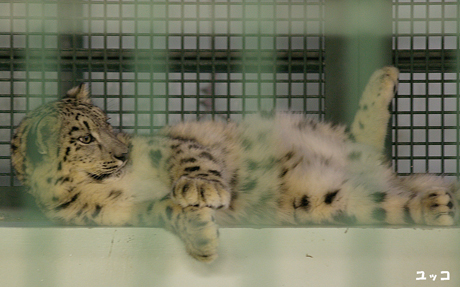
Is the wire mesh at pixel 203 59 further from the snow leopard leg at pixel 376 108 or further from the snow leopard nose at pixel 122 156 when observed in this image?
the snow leopard nose at pixel 122 156

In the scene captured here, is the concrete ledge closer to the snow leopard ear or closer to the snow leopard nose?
the snow leopard nose

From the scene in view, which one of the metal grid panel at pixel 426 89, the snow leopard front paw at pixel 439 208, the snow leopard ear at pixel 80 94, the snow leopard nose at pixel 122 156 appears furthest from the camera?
the metal grid panel at pixel 426 89

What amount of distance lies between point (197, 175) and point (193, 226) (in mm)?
201

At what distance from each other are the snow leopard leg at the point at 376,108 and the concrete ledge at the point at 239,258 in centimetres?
61

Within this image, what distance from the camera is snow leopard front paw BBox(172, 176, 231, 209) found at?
1130mm

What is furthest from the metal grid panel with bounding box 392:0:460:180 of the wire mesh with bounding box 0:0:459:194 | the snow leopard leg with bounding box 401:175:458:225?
the snow leopard leg with bounding box 401:175:458:225

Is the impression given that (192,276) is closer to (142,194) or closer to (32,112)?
(142,194)

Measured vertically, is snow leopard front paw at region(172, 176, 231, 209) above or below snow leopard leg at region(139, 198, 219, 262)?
above

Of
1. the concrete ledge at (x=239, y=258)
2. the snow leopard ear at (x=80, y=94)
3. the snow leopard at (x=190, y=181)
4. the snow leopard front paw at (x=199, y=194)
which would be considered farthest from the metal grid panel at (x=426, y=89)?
the snow leopard ear at (x=80, y=94)

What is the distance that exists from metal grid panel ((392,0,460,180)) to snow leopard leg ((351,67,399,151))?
77mm

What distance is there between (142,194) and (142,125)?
1.33 ft

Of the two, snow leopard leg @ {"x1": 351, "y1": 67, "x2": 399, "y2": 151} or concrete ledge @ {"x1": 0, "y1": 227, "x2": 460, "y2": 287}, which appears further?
snow leopard leg @ {"x1": 351, "y1": 67, "x2": 399, "y2": 151}

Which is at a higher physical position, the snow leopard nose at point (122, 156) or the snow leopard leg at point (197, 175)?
the snow leopard nose at point (122, 156)

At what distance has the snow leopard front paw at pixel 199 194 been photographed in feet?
3.71
